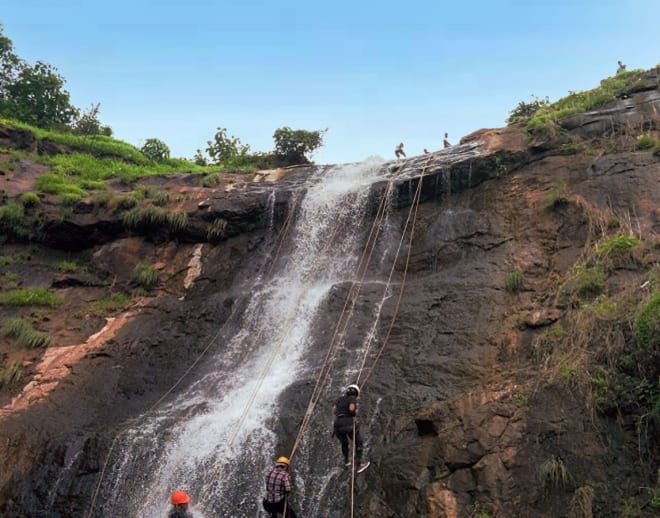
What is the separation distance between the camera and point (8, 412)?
39.6ft

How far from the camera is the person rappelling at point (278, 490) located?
27.5ft

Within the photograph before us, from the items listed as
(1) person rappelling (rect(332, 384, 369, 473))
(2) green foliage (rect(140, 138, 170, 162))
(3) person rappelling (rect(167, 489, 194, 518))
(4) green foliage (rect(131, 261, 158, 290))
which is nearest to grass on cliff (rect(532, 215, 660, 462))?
(1) person rappelling (rect(332, 384, 369, 473))

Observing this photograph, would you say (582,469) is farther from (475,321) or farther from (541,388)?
(475,321)

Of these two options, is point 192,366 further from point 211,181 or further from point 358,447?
point 211,181

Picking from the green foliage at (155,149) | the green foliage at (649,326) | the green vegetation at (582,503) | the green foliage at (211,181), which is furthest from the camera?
the green foliage at (155,149)

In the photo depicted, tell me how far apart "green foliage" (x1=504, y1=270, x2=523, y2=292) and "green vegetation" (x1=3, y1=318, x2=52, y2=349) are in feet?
38.4

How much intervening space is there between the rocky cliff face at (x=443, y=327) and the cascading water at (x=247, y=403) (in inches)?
17.1

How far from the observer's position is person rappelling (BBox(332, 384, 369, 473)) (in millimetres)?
9078

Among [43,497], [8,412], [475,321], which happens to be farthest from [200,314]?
[475,321]

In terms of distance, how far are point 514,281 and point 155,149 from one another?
25.7 meters

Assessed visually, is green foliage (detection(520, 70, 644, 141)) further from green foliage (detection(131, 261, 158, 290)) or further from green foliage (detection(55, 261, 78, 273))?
green foliage (detection(55, 261, 78, 273))

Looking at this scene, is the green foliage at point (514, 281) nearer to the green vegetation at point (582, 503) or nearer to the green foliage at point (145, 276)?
the green vegetation at point (582, 503)

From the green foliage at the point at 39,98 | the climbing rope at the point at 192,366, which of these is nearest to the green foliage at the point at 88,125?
the green foliage at the point at 39,98

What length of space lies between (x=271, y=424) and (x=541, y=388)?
500cm
